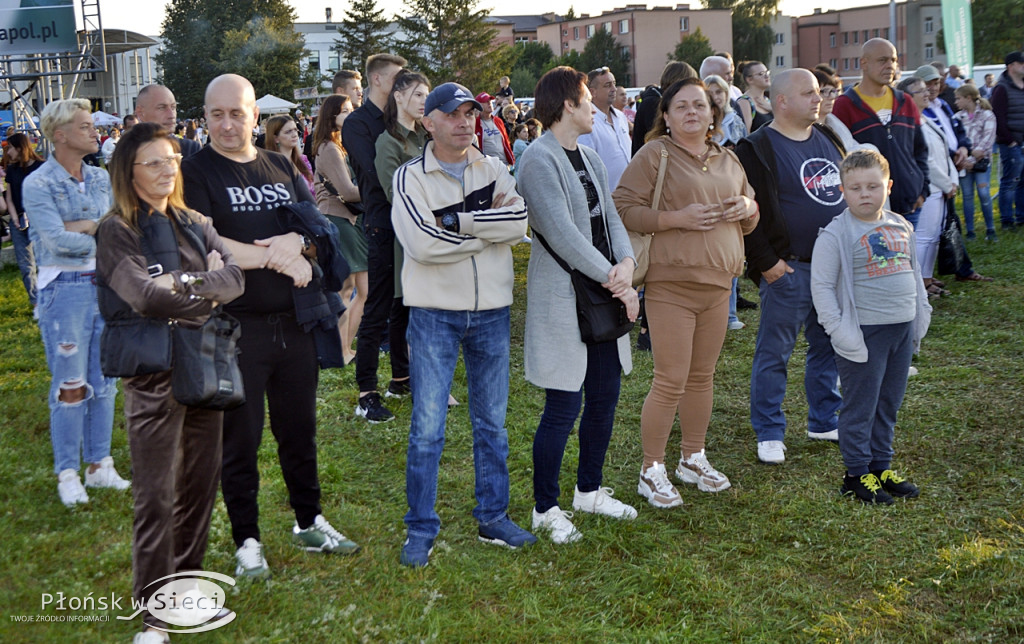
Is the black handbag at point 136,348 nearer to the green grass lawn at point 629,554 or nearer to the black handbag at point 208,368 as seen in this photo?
the black handbag at point 208,368

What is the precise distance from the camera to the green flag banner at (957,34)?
20094 mm

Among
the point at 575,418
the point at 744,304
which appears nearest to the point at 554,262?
the point at 575,418

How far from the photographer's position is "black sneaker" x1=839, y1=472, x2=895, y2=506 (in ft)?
15.8

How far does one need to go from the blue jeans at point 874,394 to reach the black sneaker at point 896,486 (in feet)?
0.14

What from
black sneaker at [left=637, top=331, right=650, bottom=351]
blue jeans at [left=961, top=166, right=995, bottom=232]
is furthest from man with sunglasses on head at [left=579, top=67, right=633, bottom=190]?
blue jeans at [left=961, top=166, right=995, bottom=232]

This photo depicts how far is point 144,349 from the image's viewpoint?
11.2 ft

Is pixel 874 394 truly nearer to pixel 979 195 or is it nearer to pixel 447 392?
pixel 447 392

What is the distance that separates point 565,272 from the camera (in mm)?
4344

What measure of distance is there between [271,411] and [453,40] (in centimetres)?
7654

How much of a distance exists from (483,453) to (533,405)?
7.89ft

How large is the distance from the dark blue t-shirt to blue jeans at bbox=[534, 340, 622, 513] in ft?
4.99

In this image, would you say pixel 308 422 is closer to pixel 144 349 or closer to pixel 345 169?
pixel 144 349

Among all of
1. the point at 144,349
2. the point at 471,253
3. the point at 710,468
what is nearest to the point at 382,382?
the point at 710,468

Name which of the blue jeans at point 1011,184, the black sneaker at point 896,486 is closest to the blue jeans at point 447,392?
the black sneaker at point 896,486
